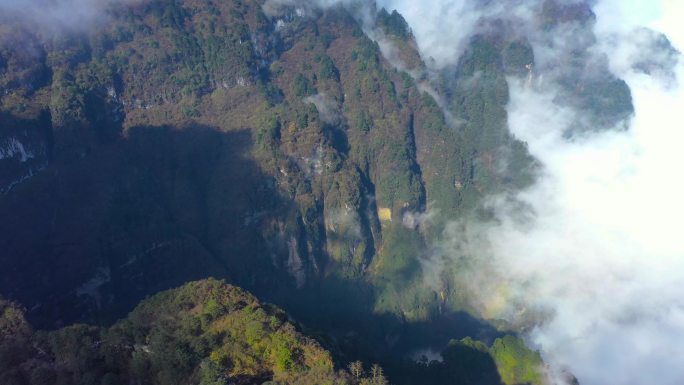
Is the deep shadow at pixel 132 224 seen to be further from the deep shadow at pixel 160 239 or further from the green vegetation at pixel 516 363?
the green vegetation at pixel 516 363

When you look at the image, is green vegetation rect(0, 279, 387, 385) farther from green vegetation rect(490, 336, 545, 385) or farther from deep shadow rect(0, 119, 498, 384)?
deep shadow rect(0, 119, 498, 384)

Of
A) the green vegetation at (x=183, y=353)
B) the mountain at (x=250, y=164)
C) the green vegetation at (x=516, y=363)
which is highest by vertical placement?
the mountain at (x=250, y=164)

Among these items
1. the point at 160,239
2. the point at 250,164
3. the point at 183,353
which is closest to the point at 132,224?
the point at 160,239

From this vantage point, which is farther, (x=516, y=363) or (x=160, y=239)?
(x=160, y=239)

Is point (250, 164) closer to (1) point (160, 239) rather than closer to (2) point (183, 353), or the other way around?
(1) point (160, 239)

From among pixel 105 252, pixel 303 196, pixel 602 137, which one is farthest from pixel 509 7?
pixel 105 252

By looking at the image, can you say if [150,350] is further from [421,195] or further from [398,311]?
[421,195]

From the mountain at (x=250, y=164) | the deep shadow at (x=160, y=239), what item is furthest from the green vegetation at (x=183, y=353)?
the deep shadow at (x=160, y=239)

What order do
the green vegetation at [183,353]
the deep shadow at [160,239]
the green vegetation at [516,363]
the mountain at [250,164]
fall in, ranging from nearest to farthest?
the green vegetation at [183,353]
the green vegetation at [516,363]
the deep shadow at [160,239]
the mountain at [250,164]
